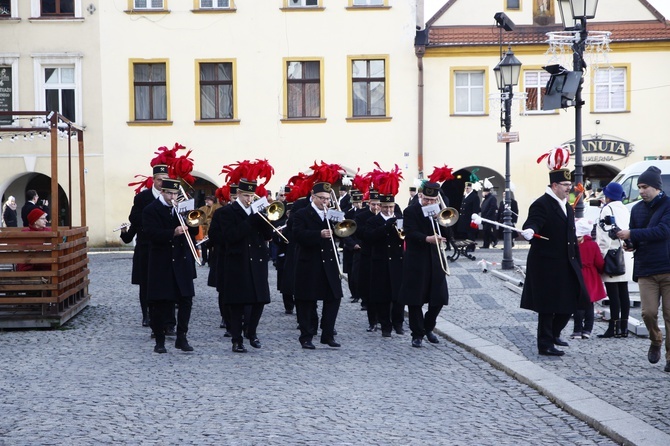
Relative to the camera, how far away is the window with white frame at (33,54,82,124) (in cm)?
3484

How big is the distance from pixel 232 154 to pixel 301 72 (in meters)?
3.44

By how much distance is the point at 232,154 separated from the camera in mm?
35188

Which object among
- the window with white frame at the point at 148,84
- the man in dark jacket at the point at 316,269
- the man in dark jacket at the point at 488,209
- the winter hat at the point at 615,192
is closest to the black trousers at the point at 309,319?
the man in dark jacket at the point at 316,269

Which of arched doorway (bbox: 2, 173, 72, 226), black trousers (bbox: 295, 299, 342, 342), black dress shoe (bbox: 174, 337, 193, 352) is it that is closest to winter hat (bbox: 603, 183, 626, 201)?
black trousers (bbox: 295, 299, 342, 342)

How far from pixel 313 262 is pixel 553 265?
109 inches

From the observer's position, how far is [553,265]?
11.2 m

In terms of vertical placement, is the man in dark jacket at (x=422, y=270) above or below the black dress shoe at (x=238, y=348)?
above

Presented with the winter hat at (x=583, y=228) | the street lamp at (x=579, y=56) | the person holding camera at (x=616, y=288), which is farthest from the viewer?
the street lamp at (x=579, y=56)

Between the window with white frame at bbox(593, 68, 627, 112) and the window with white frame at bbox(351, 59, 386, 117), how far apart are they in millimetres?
6834

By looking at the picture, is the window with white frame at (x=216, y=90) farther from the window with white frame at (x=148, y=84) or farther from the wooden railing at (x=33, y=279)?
the wooden railing at (x=33, y=279)

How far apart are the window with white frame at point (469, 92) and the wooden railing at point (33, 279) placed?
73.5ft

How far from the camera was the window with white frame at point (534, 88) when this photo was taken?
35000 mm

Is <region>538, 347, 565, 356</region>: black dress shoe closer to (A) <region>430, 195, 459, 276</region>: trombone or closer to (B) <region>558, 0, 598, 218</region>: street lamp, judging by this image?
(A) <region>430, 195, 459, 276</region>: trombone

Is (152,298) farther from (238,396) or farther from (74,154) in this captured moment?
(74,154)
